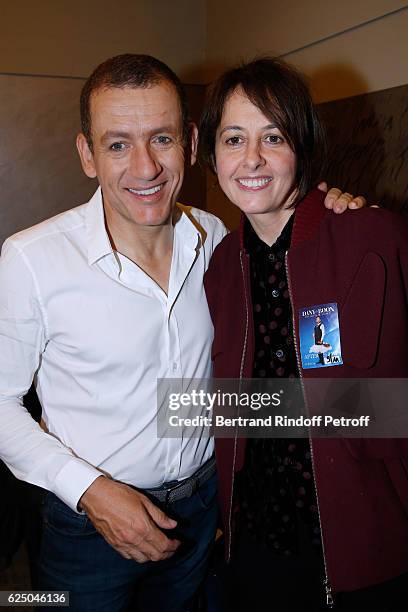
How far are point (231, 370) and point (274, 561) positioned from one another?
53 cm

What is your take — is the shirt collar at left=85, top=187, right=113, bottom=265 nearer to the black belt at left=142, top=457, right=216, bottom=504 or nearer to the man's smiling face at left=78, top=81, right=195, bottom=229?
the man's smiling face at left=78, top=81, right=195, bottom=229

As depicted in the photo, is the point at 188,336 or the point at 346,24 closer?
the point at 188,336

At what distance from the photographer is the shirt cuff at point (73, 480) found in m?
1.38

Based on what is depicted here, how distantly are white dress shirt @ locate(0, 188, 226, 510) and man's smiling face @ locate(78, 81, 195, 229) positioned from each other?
10 centimetres

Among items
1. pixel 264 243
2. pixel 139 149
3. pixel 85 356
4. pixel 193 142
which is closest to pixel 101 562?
pixel 85 356

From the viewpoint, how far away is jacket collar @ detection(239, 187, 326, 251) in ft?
4.70

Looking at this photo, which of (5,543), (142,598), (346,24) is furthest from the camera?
(346,24)

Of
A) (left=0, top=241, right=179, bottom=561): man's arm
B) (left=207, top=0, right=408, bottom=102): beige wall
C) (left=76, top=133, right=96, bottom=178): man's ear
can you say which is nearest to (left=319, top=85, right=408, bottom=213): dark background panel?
(left=207, top=0, right=408, bottom=102): beige wall

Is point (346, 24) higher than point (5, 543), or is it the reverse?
point (346, 24)

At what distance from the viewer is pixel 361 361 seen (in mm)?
1311

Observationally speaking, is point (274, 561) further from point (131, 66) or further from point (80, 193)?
point (80, 193)

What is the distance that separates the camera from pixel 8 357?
146 centimetres

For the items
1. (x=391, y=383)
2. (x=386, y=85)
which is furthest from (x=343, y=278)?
(x=386, y=85)

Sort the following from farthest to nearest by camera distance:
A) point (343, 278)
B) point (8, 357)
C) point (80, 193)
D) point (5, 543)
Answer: point (80, 193)
point (5, 543)
point (8, 357)
point (343, 278)
